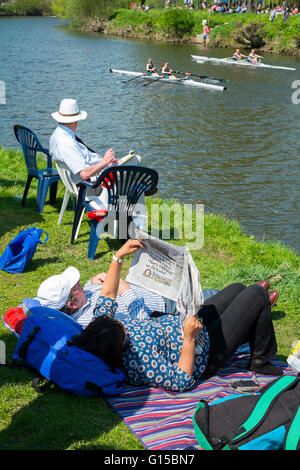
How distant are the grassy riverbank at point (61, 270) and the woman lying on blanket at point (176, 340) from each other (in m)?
0.40

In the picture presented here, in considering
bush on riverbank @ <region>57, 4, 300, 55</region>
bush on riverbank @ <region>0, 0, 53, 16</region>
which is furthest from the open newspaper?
bush on riverbank @ <region>0, 0, 53, 16</region>

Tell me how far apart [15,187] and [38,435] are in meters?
5.76

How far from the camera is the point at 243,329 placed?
375 cm

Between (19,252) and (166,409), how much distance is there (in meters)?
2.96

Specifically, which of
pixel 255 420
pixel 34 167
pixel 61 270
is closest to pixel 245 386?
pixel 255 420

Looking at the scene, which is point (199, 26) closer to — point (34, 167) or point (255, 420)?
point (34, 167)

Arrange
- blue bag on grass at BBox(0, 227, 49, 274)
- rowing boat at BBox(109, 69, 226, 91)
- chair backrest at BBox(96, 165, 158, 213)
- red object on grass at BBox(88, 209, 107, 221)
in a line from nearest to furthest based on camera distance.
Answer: blue bag on grass at BBox(0, 227, 49, 274), chair backrest at BBox(96, 165, 158, 213), red object on grass at BBox(88, 209, 107, 221), rowing boat at BBox(109, 69, 226, 91)

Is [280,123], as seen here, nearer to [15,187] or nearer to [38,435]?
[15,187]

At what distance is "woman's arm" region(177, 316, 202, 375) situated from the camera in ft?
10.9

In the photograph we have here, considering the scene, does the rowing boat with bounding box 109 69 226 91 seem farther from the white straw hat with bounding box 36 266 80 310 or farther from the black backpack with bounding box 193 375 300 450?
the black backpack with bounding box 193 375 300 450

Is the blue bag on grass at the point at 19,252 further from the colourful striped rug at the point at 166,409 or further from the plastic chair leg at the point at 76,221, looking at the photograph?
the colourful striped rug at the point at 166,409

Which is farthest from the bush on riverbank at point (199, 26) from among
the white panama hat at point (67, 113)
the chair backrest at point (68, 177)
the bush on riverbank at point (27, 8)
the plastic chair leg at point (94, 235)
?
the plastic chair leg at point (94, 235)

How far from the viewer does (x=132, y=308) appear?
13.8ft

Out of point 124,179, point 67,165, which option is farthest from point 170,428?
point 67,165
